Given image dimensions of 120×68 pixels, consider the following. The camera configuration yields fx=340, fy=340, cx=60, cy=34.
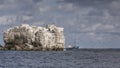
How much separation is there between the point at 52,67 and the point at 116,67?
12.7m

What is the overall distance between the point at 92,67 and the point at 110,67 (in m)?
3.58

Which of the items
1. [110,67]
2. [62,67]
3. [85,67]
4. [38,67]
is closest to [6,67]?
[38,67]

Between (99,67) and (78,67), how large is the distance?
4.29 meters

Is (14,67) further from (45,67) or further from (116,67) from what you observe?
(116,67)

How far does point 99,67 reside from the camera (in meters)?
68.6

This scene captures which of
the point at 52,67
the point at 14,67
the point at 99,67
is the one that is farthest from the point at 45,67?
the point at 99,67

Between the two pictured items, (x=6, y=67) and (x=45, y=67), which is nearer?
(x=6, y=67)

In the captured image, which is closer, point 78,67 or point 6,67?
point 6,67

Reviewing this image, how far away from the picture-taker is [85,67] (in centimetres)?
6850

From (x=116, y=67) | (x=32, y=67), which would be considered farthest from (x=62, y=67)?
(x=116, y=67)

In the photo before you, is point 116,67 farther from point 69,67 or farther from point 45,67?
point 45,67

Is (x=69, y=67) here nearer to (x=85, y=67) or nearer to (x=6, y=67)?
(x=85, y=67)

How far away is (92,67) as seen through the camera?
224 feet

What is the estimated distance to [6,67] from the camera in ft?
210
